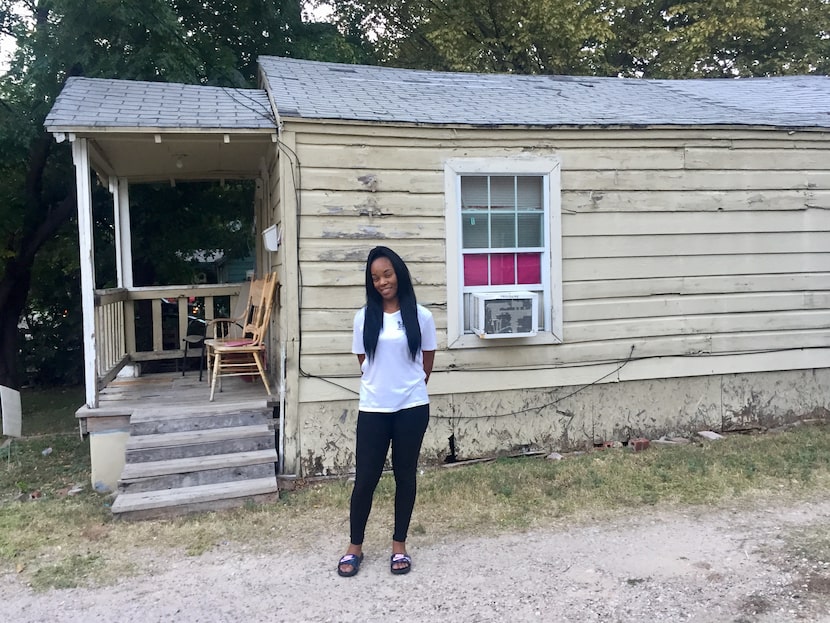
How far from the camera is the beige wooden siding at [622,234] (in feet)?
16.9

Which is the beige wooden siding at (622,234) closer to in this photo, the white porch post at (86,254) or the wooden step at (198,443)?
the wooden step at (198,443)

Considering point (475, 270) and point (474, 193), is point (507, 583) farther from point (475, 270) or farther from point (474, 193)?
point (474, 193)

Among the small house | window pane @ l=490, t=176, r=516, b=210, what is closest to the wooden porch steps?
the small house

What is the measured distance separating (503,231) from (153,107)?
2.91 metres

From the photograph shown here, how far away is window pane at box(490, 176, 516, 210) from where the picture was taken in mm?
5520

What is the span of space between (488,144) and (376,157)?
93cm

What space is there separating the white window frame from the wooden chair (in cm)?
156

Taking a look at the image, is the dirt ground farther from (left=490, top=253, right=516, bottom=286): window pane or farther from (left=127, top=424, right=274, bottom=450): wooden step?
(left=490, top=253, right=516, bottom=286): window pane

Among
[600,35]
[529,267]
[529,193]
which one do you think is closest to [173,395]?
[529,267]

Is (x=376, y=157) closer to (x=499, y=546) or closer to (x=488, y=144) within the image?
(x=488, y=144)

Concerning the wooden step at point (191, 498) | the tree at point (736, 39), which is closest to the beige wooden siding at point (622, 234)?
the wooden step at point (191, 498)

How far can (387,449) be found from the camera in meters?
3.33

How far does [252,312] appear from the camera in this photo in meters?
6.93

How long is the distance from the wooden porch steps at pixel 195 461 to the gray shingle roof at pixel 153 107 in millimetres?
2115
